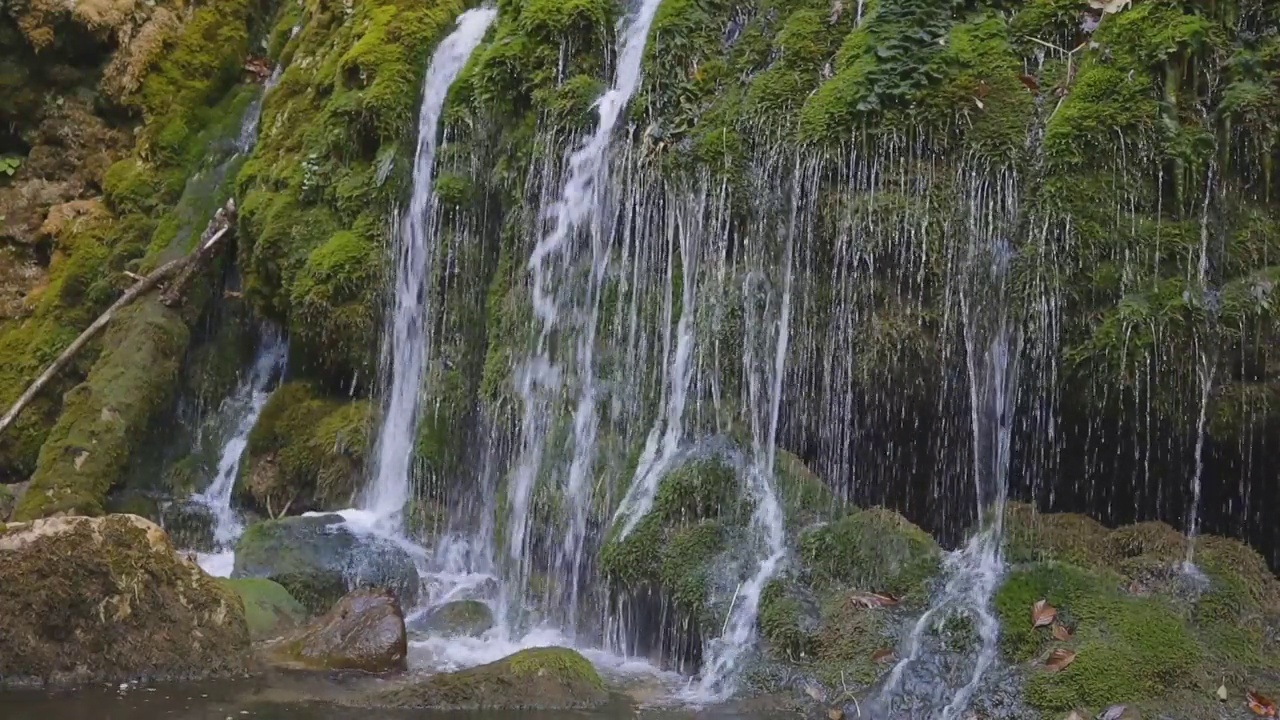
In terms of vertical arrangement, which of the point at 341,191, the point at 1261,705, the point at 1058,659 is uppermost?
the point at 341,191

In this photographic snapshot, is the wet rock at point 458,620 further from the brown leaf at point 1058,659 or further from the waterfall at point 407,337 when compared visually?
the brown leaf at point 1058,659

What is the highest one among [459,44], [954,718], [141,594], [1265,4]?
[459,44]

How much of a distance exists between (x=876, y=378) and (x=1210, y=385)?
1.90m

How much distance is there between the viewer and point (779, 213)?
7.77m

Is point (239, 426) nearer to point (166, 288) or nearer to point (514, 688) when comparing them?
point (166, 288)

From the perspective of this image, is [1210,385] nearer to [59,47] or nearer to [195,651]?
[195,651]

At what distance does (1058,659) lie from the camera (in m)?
5.82

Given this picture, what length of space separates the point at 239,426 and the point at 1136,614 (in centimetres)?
→ 808

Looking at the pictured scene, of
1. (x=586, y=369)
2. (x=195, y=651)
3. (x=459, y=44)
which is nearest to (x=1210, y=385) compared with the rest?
(x=586, y=369)

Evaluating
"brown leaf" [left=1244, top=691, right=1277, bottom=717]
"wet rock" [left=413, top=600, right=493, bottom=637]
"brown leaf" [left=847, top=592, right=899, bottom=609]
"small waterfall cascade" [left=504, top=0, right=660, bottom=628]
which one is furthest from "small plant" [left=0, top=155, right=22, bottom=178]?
"brown leaf" [left=1244, top=691, right=1277, bottom=717]

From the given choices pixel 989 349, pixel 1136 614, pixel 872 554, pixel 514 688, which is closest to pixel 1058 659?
pixel 1136 614

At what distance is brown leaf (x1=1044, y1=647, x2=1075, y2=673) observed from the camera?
227 inches

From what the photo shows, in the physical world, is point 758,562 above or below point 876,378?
below

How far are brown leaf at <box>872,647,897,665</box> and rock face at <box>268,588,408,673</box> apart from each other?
2.59 m
